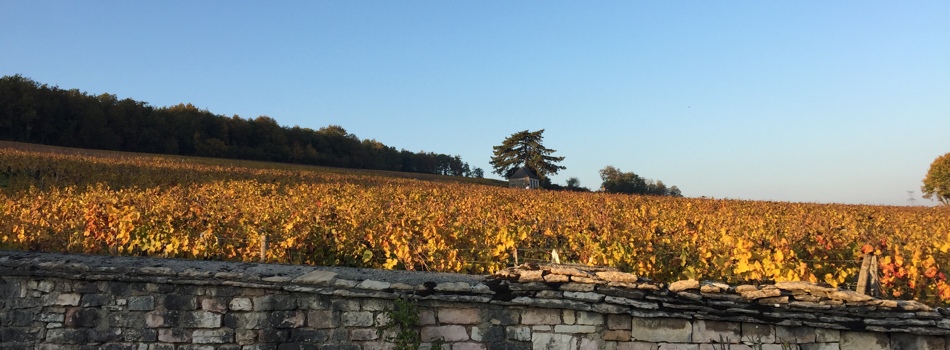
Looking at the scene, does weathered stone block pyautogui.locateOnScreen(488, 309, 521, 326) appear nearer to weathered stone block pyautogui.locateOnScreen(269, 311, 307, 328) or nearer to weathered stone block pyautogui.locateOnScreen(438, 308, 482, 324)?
weathered stone block pyautogui.locateOnScreen(438, 308, 482, 324)

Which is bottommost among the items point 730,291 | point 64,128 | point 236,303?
point 236,303

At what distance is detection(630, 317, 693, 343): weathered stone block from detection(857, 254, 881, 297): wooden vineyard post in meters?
2.42

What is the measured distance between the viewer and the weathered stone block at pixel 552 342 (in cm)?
529

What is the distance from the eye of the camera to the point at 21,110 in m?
52.1

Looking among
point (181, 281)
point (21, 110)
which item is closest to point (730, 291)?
point (181, 281)

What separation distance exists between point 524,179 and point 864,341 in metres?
60.1

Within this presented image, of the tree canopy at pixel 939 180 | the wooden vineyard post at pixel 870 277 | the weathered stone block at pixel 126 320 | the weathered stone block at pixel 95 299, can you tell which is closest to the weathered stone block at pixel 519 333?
the wooden vineyard post at pixel 870 277

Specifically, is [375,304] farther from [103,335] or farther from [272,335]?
[103,335]

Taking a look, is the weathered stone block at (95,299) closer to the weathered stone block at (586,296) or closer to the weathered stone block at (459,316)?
the weathered stone block at (459,316)

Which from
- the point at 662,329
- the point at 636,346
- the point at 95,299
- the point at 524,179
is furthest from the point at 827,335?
the point at 524,179

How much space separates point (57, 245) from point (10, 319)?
3151 millimetres

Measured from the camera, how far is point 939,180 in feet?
211

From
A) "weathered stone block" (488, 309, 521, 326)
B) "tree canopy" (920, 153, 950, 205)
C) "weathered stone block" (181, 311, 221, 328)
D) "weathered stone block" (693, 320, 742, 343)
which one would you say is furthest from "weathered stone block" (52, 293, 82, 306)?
"tree canopy" (920, 153, 950, 205)

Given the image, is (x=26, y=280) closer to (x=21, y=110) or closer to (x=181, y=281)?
(x=181, y=281)
